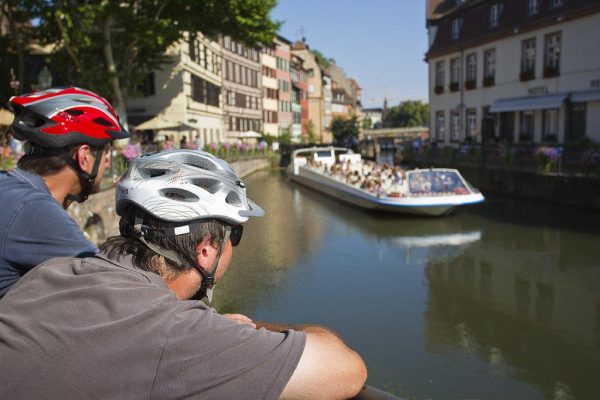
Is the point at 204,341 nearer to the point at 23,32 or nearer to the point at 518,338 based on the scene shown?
the point at 518,338

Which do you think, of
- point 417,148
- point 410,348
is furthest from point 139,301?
point 417,148

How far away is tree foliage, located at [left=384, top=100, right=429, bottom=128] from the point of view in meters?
144

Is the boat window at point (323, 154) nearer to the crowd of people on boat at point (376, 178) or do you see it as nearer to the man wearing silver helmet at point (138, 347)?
the crowd of people on boat at point (376, 178)

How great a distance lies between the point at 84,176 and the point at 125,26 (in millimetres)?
22267

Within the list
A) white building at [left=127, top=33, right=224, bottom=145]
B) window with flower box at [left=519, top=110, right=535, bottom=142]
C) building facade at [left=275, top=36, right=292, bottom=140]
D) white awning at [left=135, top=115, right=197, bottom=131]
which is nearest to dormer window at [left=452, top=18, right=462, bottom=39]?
window with flower box at [left=519, top=110, right=535, bottom=142]

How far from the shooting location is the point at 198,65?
3819 centimetres

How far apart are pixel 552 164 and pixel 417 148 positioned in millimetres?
15878

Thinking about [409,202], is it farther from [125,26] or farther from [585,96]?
[125,26]

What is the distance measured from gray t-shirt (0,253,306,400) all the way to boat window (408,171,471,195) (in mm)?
18633

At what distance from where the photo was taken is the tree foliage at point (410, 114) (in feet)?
472

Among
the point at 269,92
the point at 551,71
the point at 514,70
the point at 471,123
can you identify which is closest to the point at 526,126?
the point at 514,70

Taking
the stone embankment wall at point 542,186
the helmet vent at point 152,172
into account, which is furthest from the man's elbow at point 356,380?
the stone embankment wall at point 542,186

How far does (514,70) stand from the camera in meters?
31.2

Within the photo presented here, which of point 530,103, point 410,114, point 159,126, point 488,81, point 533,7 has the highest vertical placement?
point 533,7
